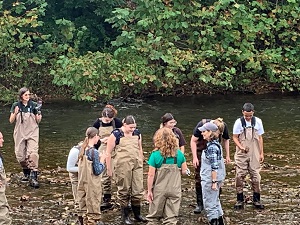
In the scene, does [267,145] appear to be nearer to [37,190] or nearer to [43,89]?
[37,190]

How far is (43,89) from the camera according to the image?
25172mm

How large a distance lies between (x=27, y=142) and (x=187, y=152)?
4.56 m

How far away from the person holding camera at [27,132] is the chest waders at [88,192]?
117 inches

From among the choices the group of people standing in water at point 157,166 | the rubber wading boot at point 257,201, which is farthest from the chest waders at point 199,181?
the rubber wading boot at point 257,201

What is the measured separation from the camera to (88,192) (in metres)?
8.12

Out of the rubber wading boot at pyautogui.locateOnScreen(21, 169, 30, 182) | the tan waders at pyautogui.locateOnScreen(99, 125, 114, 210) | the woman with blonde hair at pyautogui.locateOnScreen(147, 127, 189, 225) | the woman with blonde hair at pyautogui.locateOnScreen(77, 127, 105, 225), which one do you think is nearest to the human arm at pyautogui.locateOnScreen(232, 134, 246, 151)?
the woman with blonde hair at pyautogui.locateOnScreen(147, 127, 189, 225)

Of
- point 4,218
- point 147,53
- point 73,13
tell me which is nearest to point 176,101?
point 147,53

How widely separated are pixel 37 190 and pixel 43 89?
1483 centimetres

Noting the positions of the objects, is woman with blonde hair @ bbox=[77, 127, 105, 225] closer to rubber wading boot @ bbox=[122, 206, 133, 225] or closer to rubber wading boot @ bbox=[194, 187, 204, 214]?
rubber wading boot @ bbox=[122, 206, 133, 225]

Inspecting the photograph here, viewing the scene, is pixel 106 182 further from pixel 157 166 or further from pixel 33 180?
pixel 33 180

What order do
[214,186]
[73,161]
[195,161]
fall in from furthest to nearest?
1. [195,161]
2. [73,161]
3. [214,186]

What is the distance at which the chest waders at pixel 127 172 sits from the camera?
871 centimetres

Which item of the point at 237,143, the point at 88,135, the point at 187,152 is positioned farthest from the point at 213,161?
the point at 187,152

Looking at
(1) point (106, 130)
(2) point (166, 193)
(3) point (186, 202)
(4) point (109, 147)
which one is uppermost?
(1) point (106, 130)
